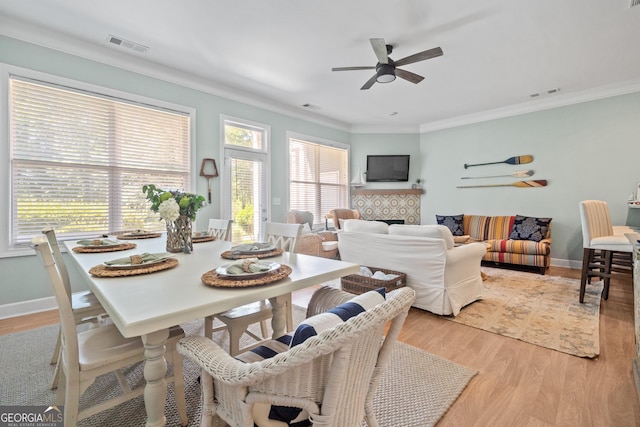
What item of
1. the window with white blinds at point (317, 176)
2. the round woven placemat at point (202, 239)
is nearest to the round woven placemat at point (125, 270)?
the round woven placemat at point (202, 239)

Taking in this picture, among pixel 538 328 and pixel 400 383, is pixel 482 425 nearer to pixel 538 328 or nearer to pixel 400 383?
pixel 400 383

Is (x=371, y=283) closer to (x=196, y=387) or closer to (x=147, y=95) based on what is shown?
(x=196, y=387)

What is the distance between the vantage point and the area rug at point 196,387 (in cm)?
147

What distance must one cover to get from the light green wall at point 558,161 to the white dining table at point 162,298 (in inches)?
207

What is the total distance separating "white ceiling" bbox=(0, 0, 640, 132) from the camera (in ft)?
8.69

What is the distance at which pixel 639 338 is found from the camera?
1.60 metres

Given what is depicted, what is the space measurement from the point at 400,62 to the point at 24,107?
3892 mm

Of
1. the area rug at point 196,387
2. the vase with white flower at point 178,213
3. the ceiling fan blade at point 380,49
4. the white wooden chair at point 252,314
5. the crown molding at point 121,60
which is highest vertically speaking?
the crown molding at point 121,60

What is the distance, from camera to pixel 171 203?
67.7 inches

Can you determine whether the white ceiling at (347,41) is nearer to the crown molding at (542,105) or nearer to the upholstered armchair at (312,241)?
the crown molding at (542,105)

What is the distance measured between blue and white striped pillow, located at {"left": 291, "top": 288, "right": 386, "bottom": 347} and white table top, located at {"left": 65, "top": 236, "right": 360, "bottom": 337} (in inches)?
13.3

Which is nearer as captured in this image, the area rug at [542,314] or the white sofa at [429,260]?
the area rug at [542,314]

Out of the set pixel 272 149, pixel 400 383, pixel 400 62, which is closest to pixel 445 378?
pixel 400 383

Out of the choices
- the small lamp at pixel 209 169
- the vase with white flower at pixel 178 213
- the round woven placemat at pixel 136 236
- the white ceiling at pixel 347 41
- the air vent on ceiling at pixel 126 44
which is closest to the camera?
the vase with white flower at pixel 178 213
